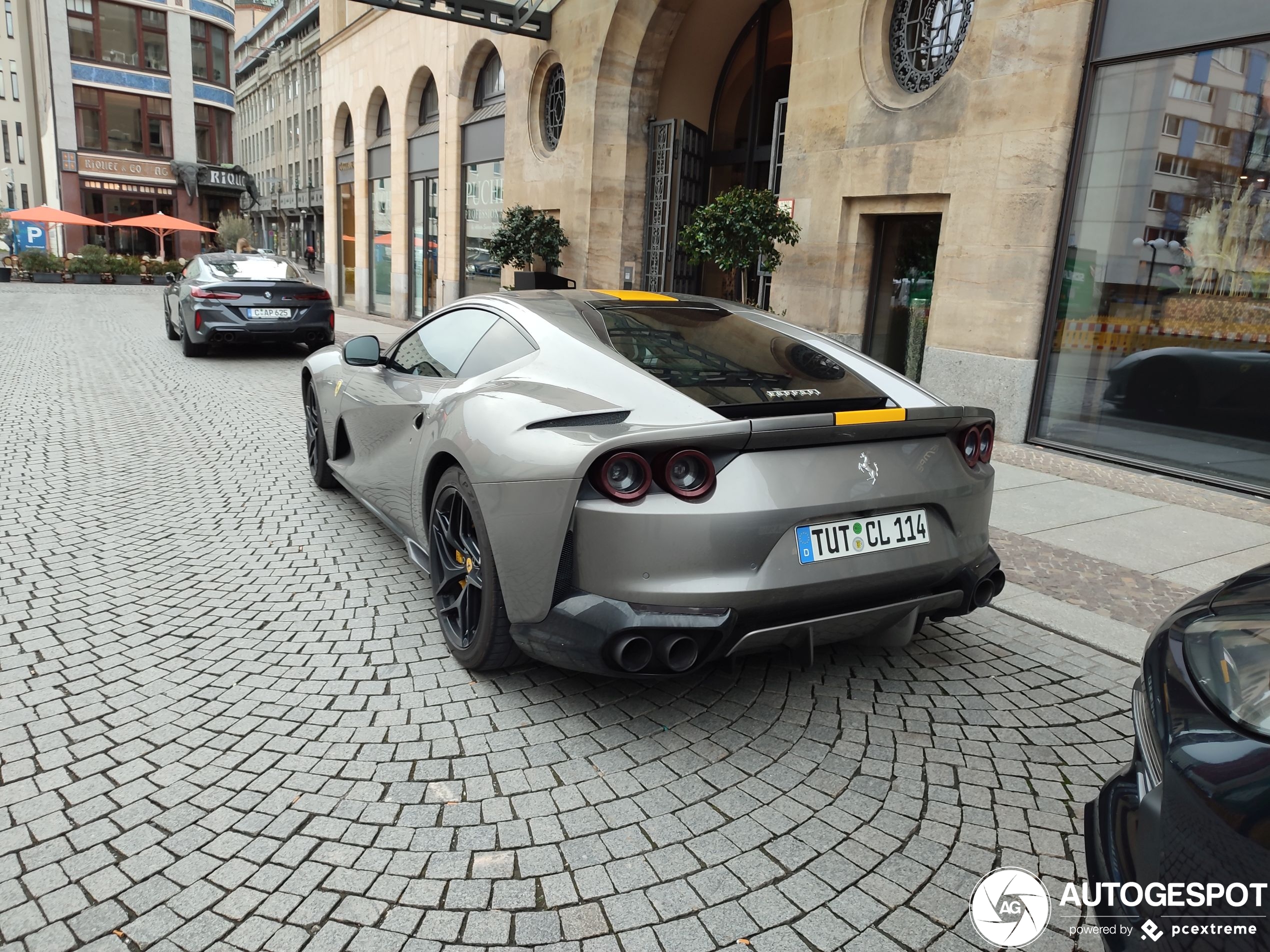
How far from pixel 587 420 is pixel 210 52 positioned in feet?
207

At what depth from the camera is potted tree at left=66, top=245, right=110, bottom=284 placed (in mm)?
34875

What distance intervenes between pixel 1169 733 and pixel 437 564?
2.66 meters

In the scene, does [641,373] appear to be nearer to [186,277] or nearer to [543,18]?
[186,277]

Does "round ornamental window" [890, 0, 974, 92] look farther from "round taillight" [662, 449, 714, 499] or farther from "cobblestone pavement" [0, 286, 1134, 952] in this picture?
"round taillight" [662, 449, 714, 499]

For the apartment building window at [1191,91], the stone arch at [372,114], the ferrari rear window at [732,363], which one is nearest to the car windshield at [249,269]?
the ferrari rear window at [732,363]

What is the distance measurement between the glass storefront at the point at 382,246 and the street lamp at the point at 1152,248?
19591mm

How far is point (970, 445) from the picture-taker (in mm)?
3303

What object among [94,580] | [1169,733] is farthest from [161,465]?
[1169,733]

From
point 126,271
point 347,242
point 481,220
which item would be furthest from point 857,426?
point 126,271

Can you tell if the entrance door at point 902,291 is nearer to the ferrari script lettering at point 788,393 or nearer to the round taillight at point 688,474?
the ferrari script lettering at point 788,393

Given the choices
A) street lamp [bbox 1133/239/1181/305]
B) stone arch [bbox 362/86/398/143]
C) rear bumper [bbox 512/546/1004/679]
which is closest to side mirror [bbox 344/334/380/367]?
rear bumper [bbox 512/546/1004/679]

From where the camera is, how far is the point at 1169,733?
169 cm

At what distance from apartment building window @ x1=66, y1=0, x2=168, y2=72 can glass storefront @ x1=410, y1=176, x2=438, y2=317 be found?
134 ft

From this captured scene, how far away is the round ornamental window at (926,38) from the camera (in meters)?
9.31
